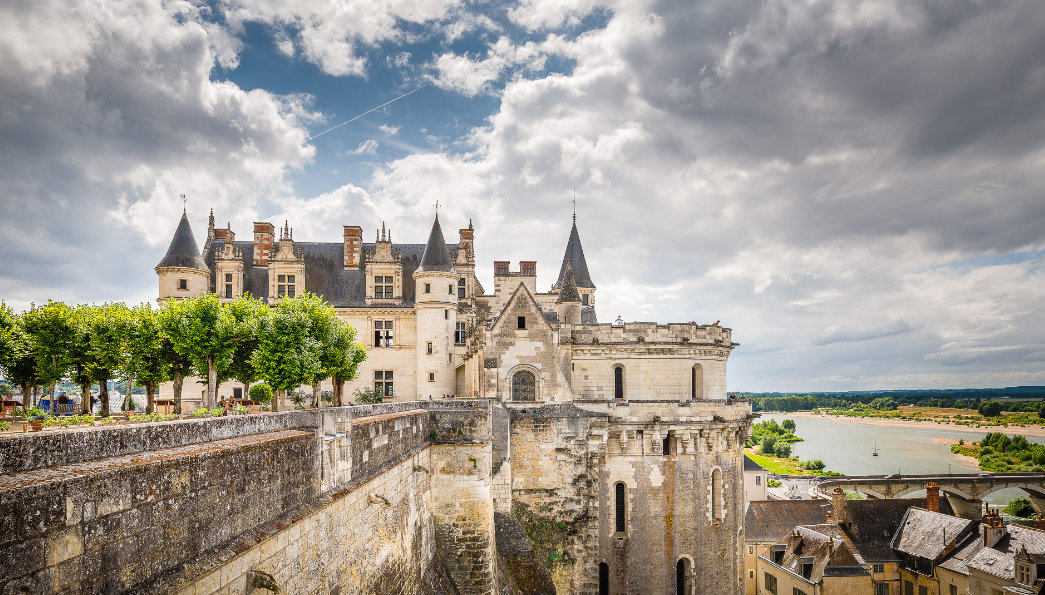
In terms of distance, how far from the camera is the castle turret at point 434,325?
3722cm

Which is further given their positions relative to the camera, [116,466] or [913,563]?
[913,563]

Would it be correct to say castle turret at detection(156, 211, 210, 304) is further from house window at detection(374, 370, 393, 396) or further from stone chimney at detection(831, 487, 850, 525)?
stone chimney at detection(831, 487, 850, 525)

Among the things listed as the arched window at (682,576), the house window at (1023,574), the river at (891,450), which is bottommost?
the river at (891,450)

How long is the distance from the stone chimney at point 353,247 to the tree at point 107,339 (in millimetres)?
20738

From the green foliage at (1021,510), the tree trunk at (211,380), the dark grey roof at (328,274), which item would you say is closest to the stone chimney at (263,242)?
the dark grey roof at (328,274)

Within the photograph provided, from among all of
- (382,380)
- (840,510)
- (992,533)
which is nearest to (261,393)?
(382,380)

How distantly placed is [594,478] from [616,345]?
735cm

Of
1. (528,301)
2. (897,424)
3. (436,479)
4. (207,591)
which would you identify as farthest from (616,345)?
(897,424)

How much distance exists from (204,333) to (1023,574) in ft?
135

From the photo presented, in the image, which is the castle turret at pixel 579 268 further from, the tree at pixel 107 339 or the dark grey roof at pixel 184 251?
the tree at pixel 107 339

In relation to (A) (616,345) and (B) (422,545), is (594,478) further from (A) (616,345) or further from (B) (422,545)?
(B) (422,545)

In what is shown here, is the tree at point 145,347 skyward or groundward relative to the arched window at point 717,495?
skyward

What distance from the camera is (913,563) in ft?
131

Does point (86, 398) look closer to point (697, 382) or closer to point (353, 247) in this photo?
point (353, 247)
